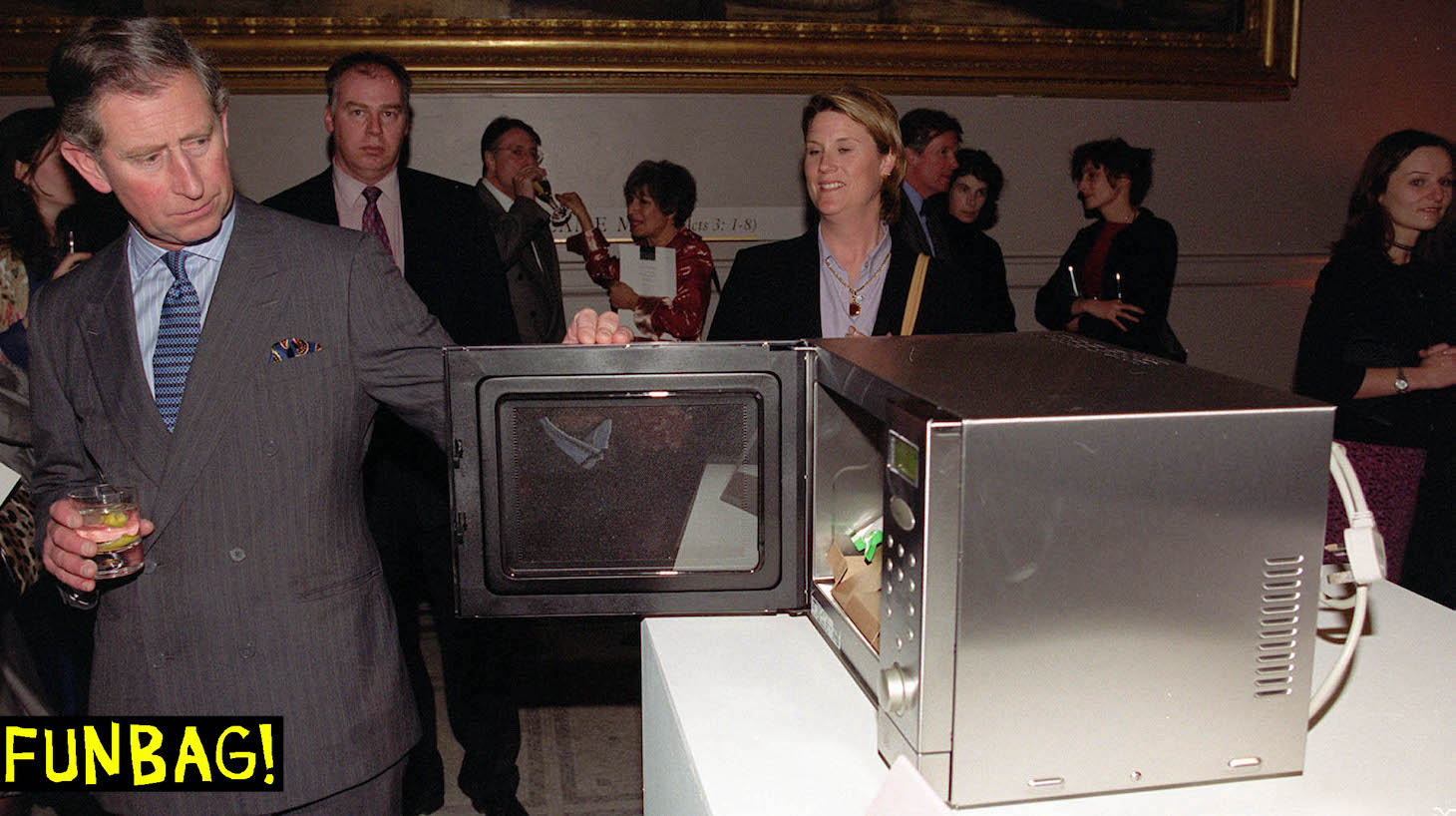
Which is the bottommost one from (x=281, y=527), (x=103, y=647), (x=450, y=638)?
(x=450, y=638)

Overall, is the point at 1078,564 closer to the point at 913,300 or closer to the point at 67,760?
the point at 913,300

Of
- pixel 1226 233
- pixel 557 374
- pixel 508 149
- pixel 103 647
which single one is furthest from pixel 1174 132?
pixel 103 647

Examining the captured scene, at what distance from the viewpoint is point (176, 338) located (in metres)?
1.42

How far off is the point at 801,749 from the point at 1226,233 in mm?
4333

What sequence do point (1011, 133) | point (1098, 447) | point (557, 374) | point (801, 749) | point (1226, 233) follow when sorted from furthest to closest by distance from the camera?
point (1226, 233) < point (1011, 133) < point (557, 374) < point (801, 749) < point (1098, 447)

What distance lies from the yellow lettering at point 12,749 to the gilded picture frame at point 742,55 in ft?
8.33

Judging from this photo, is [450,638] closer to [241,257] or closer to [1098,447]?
[241,257]

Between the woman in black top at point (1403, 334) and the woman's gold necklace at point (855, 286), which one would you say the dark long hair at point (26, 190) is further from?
the woman in black top at point (1403, 334)

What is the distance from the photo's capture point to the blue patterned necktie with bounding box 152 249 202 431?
141cm

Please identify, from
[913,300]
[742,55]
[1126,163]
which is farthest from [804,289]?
[1126,163]

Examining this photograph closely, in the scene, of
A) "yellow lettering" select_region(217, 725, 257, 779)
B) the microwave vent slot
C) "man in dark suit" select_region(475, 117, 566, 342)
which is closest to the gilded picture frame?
"man in dark suit" select_region(475, 117, 566, 342)

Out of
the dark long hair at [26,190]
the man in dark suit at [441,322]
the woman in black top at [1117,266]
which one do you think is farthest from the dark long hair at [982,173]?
the dark long hair at [26,190]

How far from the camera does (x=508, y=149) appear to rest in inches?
147

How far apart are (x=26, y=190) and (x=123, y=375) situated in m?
1.57
